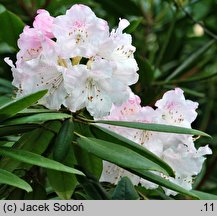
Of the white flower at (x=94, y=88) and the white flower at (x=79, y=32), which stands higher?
the white flower at (x=79, y=32)

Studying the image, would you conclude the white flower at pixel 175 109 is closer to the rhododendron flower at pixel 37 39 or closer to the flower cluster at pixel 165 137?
the flower cluster at pixel 165 137

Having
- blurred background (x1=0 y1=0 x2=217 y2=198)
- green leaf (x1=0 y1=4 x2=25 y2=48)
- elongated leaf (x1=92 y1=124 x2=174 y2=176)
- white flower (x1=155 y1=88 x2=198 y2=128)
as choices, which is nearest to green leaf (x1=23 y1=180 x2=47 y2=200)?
elongated leaf (x1=92 y1=124 x2=174 y2=176)

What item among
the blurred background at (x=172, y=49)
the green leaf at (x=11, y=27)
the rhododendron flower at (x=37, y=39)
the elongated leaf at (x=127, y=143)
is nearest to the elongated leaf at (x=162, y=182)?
the elongated leaf at (x=127, y=143)

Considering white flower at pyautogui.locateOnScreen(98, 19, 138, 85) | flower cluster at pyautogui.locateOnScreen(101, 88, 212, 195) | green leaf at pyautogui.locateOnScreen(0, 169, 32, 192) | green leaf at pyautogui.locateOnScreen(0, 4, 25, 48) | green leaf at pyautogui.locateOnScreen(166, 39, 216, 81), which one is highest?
green leaf at pyautogui.locateOnScreen(166, 39, 216, 81)

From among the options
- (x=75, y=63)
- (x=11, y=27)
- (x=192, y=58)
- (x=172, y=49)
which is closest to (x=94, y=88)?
(x=75, y=63)

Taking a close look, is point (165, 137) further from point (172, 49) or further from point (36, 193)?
point (172, 49)

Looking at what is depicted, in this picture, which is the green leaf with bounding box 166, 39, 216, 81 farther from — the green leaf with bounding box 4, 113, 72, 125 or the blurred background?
the green leaf with bounding box 4, 113, 72, 125

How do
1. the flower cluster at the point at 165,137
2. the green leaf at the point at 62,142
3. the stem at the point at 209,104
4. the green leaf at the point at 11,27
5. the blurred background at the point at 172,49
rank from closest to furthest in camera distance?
1. the green leaf at the point at 62,142
2. the flower cluster at the point at 165,137
3. the green leaf at the point at 11,27
4. the blurred background at the point at 172,49
5. the stem at the point at 209,104
